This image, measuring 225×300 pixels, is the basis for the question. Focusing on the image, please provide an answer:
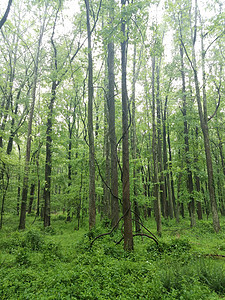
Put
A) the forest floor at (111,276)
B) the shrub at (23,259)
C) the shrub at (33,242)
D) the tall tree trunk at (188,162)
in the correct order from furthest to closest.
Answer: the tall tree trunk at (188,162) < the shrub at (33,242) < the shrub at (23,259) < the forest floor at (111,276)

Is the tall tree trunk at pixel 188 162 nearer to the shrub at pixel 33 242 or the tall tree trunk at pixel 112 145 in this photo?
the tall tree trunk at pixel 112 145

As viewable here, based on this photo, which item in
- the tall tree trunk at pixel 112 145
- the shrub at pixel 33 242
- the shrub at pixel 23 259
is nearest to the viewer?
the shrub at pixel 23 259

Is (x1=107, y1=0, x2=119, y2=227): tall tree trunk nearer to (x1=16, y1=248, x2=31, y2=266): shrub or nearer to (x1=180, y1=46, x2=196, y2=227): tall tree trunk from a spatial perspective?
(x1=16, y1=248, x2=31, y2=266): shrub

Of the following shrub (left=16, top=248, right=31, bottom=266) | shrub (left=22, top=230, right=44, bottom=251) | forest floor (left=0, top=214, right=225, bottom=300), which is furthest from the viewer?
shrub (left=22, top=230, right=44, bottom=251)

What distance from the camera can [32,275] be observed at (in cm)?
438

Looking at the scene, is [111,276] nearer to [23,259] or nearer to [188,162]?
[23,259]

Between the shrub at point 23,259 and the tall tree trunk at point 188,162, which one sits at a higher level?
the tall tree trunk at point 188,162

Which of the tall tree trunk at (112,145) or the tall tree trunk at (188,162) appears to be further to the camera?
the tall tree trunk at (188,162)

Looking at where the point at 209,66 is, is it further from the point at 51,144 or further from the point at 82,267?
the point at 82,267

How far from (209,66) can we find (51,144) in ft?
42.6

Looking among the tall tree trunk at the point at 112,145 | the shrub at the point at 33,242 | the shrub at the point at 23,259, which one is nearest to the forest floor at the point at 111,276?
the shrub at the point at 23,259

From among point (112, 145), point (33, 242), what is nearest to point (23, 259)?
point (33, 242)

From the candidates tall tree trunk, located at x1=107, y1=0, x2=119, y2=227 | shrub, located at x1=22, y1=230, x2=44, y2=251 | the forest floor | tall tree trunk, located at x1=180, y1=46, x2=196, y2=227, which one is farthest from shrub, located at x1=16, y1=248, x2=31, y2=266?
tall tree trunk, located at x1=180, y1=46, x2=196, y2=227

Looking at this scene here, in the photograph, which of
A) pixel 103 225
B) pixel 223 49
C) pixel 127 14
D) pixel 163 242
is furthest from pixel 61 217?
pixel 223 49
